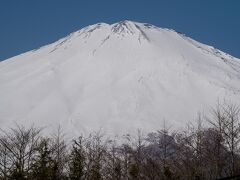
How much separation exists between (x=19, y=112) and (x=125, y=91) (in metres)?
15.5

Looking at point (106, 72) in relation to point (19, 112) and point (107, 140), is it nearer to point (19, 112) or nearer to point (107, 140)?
point (19, 112)

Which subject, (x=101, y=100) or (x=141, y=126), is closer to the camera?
(x=141, y=126)

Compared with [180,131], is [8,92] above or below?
above

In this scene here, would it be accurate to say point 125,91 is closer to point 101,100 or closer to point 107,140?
point 101,100

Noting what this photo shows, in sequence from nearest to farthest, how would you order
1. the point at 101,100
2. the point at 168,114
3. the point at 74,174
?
the point at 74,174, the point at 168,114, the point at 101,100

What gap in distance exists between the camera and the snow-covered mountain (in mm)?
67250

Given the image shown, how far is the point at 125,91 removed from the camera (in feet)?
240

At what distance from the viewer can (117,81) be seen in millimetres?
77875

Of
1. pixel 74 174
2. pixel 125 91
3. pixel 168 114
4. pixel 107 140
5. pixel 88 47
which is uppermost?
pixel 88 47

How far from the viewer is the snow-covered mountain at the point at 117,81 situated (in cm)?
6725

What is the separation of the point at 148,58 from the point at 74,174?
61495mm

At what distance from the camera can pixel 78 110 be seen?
69.6m

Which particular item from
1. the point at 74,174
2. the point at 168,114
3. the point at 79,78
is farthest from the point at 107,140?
the point at 74,174

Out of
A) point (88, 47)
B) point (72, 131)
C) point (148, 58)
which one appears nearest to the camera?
point (72, 131)
